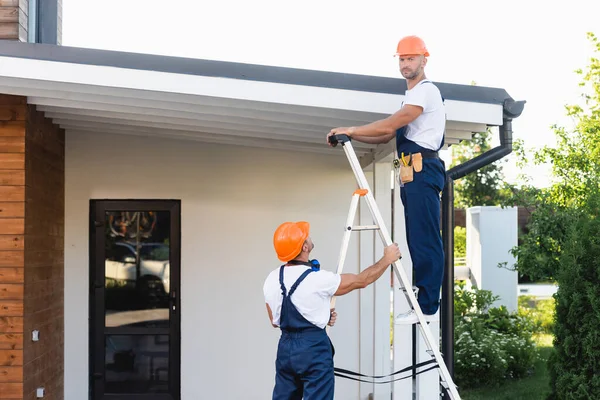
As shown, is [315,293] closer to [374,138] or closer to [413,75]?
[374,138]

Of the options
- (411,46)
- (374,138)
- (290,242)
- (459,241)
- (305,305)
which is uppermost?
(411,46)

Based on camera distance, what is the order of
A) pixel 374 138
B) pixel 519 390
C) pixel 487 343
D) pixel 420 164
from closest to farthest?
pixel 420 164 < pixel 374 138 < pixel 519 390 < pixel 487 343

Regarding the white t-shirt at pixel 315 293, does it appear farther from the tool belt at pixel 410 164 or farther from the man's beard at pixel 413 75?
the man's beard at pixel 413 75

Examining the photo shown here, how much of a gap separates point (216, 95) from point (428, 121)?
1.36 metres

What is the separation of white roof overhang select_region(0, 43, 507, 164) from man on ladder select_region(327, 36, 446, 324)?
0.55 m

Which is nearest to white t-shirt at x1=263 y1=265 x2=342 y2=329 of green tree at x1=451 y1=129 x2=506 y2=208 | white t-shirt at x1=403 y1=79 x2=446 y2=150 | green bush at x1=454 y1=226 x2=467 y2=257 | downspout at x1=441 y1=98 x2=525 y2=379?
white t-shirt at x1=403 y1=79 x2=446 y2=150

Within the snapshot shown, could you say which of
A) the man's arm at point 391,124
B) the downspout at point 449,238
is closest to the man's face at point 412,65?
the man's arm at point 391,124

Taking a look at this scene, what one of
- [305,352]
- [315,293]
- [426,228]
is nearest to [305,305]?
[315,293]

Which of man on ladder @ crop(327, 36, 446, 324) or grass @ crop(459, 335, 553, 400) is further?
grass @ crop(459, 335, 553, 400)

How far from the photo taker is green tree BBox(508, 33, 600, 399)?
635cm

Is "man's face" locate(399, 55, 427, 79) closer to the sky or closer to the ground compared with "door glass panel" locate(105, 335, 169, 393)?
closer to the sky

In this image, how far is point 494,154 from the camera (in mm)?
5234

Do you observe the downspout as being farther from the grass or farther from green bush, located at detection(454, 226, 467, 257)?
green bush, located at detection(454, 226, 467, 257)

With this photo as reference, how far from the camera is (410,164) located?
13.2 ft
